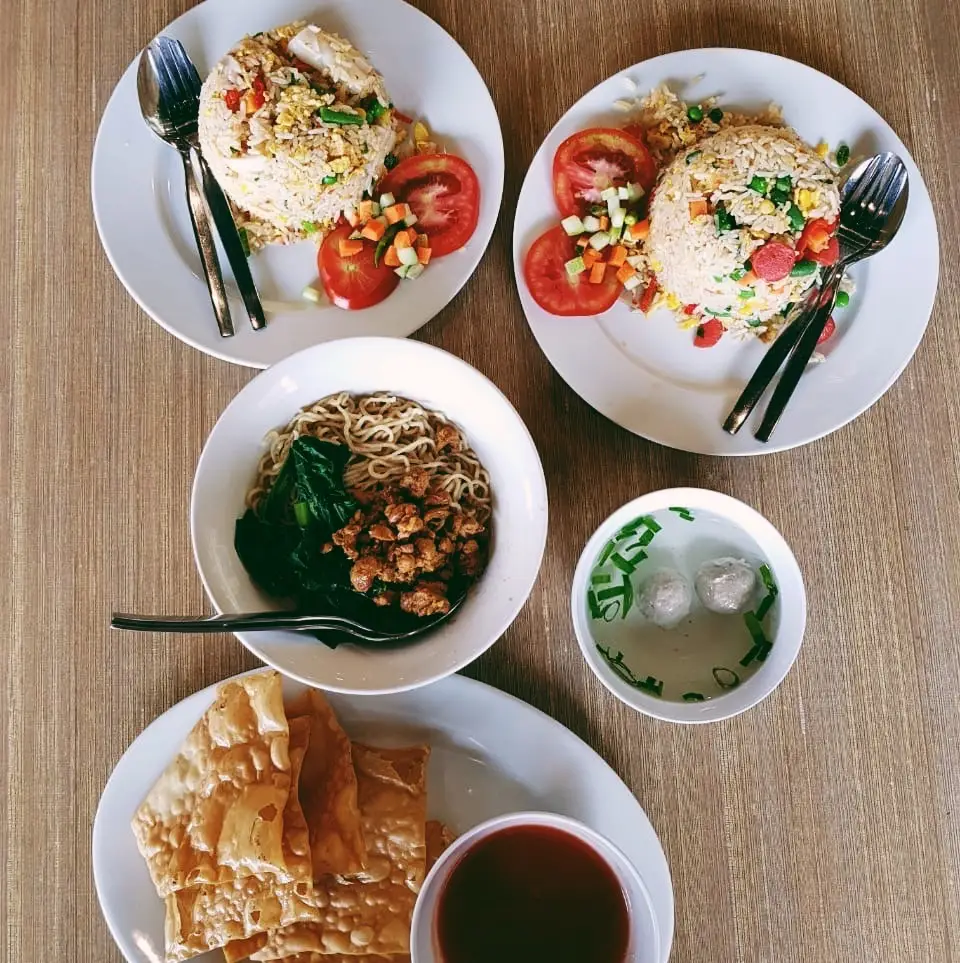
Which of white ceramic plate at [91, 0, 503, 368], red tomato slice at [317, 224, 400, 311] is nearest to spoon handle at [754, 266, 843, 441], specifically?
white ceramic plate at [91, 0, 503, 368]

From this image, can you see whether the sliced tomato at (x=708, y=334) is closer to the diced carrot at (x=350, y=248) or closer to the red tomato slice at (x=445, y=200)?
the red tomato slice at (x=445, y=200)

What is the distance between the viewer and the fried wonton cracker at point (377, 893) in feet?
4.03

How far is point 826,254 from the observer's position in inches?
50.6

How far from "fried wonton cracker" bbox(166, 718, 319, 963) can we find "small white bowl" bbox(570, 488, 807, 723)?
49cm

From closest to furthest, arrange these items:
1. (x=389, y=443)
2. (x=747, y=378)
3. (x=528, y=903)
Answer: 1. (x=528, y=903)
2. (x=389, y=443)
3. (x=747, y=378)

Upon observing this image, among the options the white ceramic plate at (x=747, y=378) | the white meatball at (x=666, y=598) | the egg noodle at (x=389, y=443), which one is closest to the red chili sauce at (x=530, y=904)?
the white meatball at (x=666, y=598)

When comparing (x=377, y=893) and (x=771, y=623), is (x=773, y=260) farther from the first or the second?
(x=377, y=893)

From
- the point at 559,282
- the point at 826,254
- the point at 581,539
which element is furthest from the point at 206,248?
the point at 826,254

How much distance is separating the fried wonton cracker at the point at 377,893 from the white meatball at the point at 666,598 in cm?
46

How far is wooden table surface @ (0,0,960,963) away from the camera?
1.39 m

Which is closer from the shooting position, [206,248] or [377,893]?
[377,893]

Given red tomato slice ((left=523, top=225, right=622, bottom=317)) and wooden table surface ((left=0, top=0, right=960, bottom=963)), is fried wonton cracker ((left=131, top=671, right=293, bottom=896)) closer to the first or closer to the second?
wooden table surface ((left=0, top=0, right=960, bottom=963))

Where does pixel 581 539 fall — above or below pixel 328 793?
above

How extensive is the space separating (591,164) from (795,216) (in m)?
0.33
